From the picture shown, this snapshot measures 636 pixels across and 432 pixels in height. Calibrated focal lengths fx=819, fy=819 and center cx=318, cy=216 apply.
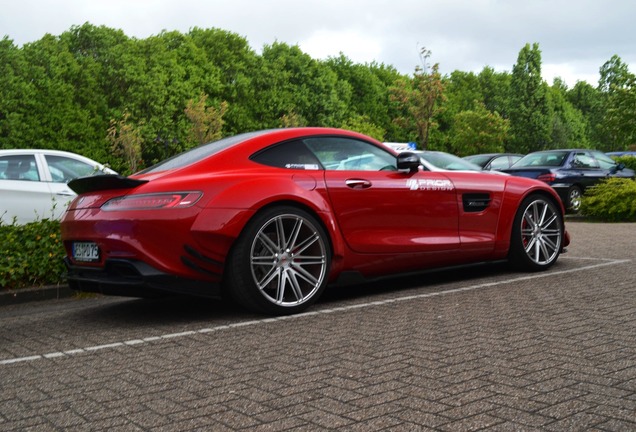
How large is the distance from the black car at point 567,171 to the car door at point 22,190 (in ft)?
38.5

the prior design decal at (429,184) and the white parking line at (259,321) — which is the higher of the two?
the prior design decal at (429,184)

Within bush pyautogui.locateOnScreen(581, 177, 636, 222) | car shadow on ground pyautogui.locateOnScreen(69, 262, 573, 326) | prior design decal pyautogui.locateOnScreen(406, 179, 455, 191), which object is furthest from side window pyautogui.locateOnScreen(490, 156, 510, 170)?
prior design decal pyautogui.locateOnScreen(406, 179, 455, 191)

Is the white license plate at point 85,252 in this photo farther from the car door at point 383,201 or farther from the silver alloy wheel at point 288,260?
the car door at point 383,201

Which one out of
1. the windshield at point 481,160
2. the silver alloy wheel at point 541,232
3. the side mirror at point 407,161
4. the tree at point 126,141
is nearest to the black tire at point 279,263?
the side mirror at point 407,161

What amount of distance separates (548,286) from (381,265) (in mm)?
1531

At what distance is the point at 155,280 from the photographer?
5.72 m

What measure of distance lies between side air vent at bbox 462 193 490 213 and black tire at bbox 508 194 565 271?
1.52 ft

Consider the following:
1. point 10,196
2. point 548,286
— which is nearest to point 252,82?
point 10,196

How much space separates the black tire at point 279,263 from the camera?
591 centimetres

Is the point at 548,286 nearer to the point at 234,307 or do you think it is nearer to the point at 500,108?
the point at 234,307

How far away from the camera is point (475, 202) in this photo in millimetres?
7602

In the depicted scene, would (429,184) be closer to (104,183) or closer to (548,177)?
(104,183)

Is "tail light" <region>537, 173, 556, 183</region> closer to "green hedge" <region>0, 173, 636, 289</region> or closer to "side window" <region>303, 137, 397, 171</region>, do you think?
"side window" <region>303, 137, 397, 171</region>

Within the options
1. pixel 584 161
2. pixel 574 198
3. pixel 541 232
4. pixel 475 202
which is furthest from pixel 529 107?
pixel 475 202
